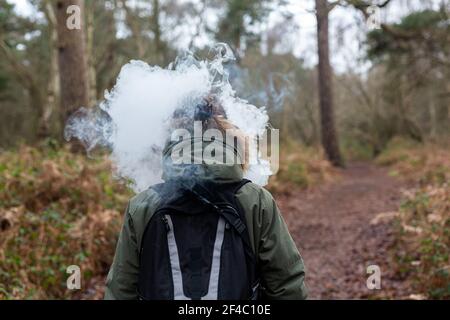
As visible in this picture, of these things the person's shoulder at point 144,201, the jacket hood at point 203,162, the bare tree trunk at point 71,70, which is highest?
the bare tree trunk at point 71,70

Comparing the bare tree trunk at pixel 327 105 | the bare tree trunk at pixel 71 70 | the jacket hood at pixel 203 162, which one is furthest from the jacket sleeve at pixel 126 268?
the bare tree trunk at pixel 327 105

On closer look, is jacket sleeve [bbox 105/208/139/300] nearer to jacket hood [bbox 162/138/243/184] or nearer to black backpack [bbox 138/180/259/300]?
black backpack [bbox 138/180/259/300]

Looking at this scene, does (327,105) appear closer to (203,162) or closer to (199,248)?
(203,162)

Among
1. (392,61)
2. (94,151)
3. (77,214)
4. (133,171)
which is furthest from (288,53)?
(133,171)

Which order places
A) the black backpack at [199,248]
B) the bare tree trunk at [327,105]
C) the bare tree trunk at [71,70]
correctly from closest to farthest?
the black backpack at [199,248], the bare tree trunk at [71,70], the bare tree trunk at [327,105]

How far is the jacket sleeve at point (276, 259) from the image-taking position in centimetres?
212

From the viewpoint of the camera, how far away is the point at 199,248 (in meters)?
1.98

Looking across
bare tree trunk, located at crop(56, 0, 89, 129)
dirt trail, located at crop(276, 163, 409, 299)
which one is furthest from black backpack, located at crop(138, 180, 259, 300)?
bare tree trunk, located at crop(56, 0, 89, 129)

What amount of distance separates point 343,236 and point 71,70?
18.9ft

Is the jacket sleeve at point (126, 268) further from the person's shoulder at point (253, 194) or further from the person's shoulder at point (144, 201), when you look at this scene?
the person's shoulder at point (253, 194)

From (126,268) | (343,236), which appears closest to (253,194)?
(126,268)

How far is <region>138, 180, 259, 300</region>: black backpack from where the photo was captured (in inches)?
77.5

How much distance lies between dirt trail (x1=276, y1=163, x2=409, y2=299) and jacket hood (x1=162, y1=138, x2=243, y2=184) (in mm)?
3826
